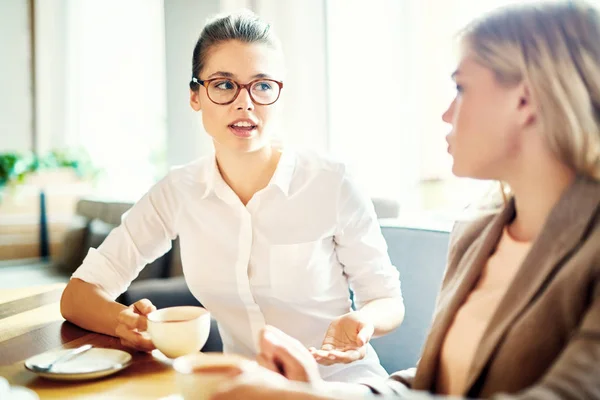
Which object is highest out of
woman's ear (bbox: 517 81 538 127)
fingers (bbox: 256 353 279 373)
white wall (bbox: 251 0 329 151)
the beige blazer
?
white wall (bbox: 251 0 329 151)

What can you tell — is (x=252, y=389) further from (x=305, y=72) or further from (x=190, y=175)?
(x=305, y=72)

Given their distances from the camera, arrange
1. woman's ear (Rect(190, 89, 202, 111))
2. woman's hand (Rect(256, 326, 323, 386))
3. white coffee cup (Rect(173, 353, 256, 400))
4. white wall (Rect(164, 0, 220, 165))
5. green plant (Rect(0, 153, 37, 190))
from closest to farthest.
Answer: white coffee cup (Rect(173, 353, 256, 400)) < woman's hand (Rect(256, 326, 323, 386)) < woman's ear (Rect(190, 89, 202, 111)) < white wall (Rect(164, 0, 220, 165)) < green plant (Rect(0, 153, 37, 190))

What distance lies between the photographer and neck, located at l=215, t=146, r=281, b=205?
1525 mm

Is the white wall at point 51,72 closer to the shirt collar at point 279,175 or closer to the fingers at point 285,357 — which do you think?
the shirt collar at point 279,175

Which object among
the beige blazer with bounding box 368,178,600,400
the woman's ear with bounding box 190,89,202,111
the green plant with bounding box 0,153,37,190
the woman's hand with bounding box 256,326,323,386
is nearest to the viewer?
the beige blazer with bounding box 368,178,600,400

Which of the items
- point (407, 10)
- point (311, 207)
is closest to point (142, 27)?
point (407, 10)

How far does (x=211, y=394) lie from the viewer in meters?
0.77

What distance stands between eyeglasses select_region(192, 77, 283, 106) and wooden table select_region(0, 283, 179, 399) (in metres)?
0.61

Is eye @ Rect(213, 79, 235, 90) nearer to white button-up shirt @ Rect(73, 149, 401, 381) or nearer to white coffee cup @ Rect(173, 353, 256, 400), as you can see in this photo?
white button-up shirt @ Rect(73, 149, 401, 381)

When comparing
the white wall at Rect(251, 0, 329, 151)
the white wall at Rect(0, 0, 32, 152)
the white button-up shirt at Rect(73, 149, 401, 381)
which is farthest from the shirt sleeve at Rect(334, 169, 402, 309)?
the white wall at Rect(0, 0, 32, 152)

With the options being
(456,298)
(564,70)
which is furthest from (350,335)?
(564,70)

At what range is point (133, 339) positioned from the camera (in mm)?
1165

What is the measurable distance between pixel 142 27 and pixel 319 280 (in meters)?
3.99

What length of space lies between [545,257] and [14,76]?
5.64 m
